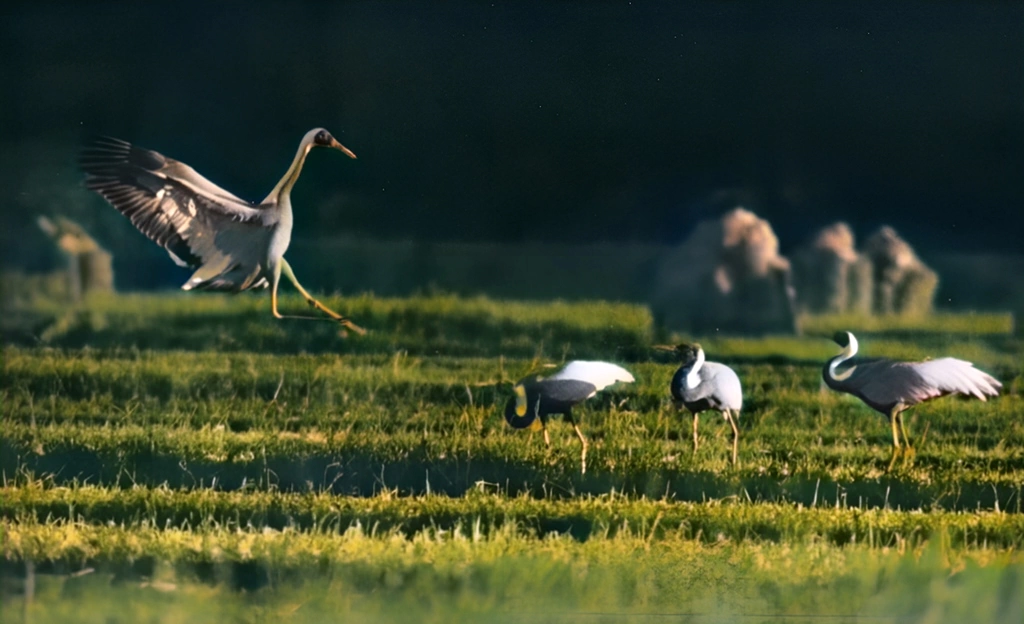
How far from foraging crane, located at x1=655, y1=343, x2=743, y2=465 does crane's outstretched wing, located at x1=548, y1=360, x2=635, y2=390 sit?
0.17m

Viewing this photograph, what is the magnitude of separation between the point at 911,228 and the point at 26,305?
322 cm

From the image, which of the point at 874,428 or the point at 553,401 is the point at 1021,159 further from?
the point at 553,401

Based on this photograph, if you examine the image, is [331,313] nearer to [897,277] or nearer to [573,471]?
[573,471]

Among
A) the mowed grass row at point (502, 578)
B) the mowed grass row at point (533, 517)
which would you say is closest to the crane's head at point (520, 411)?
the mowed grass row at point (533, 517)

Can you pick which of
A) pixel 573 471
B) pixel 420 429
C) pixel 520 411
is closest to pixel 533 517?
pixel 573 471

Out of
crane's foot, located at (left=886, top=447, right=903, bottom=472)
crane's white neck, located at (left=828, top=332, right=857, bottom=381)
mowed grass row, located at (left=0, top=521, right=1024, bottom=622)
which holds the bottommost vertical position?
mowed grass row, located at (left=0, top=521, right=1024, bottom=622)

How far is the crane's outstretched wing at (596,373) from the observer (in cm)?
386

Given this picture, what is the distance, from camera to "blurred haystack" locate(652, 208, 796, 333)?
3.86 m

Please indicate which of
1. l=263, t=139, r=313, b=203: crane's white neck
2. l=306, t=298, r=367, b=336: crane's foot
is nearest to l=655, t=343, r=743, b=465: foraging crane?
l=306, t=298, r=367, b=336: crane's foot

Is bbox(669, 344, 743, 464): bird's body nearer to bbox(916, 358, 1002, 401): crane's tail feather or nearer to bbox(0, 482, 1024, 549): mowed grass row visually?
bbox(0, 482, 1024, 549): mowed grass row

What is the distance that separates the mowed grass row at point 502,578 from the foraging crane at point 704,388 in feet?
1.44

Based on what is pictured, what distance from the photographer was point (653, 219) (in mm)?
3861

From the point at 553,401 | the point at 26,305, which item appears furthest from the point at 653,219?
the point at 26,305

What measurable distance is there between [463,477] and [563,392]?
0.47m
